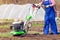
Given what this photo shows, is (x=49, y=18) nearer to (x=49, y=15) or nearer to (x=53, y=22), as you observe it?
(x=49, y=15)

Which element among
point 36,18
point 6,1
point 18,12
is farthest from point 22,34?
point 6,1

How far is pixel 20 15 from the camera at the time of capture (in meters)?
17.4

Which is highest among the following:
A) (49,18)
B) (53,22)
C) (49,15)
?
(49,15)

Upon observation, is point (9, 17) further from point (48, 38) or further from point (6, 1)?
point (48, 38)

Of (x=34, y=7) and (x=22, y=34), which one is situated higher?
(x=34, y=7)

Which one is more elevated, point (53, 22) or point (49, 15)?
point (49, 15)

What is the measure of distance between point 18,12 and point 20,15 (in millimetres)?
579

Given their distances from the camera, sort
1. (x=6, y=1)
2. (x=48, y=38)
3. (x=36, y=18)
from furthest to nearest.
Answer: (x=6, y=1) < (x=36, y=18) < (x=48, y=38)

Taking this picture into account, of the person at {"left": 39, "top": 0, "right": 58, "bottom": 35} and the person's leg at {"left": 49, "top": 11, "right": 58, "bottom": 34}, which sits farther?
the person's leg at {"left": 49, "top": 11, "right": 58, "bottom": 34}

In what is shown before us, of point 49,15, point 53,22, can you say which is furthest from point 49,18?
point 53,22

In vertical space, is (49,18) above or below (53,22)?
above

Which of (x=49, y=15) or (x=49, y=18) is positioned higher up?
(x=49, y=15)

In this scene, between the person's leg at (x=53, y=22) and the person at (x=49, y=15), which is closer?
the person at (x=49, y=15)

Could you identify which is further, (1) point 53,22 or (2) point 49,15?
(1) point 53,22
